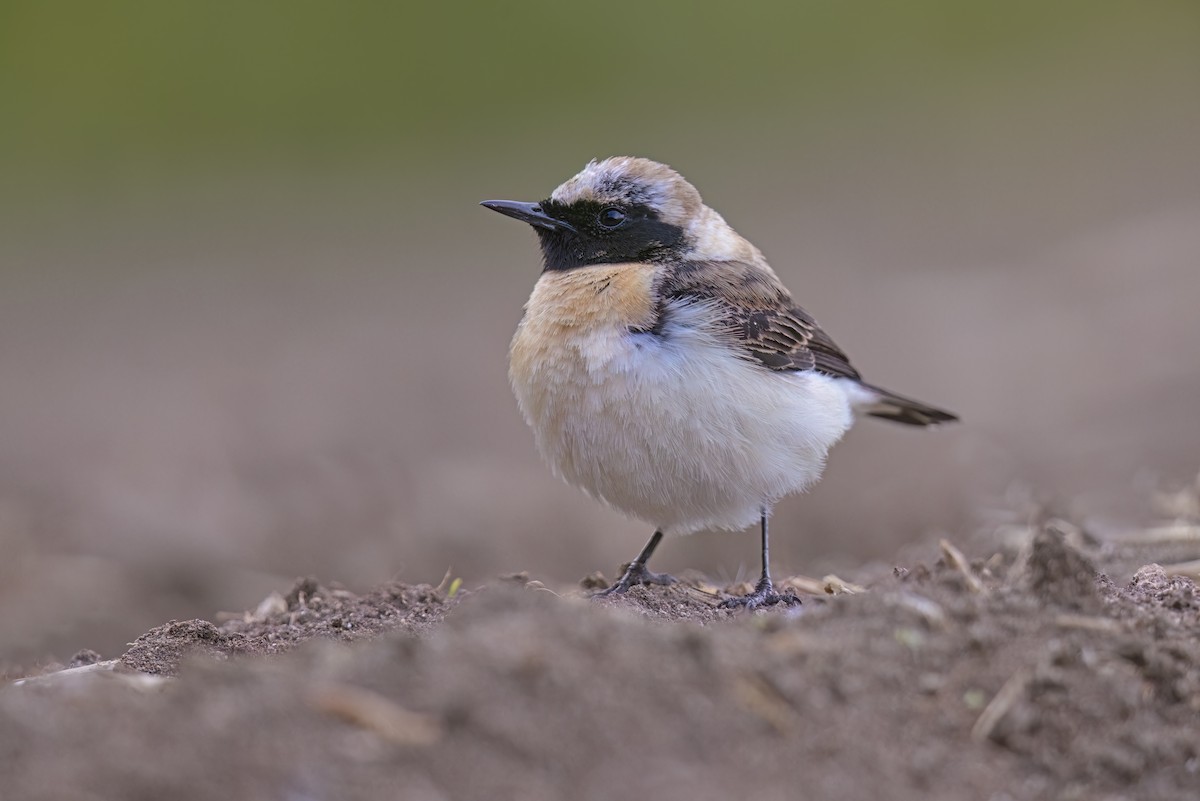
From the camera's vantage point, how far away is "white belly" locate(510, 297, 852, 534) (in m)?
6.10

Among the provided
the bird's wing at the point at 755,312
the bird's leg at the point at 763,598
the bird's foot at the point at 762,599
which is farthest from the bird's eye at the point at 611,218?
the bird's foot at the point at 762,599

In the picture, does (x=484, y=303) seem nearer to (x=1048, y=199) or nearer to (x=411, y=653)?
(x=1048, y=199)

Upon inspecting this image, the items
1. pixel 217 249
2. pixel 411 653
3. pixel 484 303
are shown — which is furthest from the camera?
pixel 217 249

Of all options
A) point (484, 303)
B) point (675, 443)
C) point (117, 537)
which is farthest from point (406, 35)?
point (675, 443)

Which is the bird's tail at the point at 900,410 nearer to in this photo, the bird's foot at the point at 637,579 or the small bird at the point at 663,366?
the small bird at the point at 663,366

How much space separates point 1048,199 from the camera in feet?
62.0

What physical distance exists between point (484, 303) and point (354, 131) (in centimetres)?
746

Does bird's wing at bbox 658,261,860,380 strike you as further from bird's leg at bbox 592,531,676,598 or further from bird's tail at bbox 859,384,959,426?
bird's leg at bbox 592,531,676,598

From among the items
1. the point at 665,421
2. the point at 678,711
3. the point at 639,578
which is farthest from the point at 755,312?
the point at 678,711

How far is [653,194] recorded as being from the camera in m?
7.28

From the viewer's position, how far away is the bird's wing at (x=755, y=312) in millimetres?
6668

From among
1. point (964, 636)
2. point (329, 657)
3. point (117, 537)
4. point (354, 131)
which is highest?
point (354, 131)

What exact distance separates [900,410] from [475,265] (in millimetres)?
12109

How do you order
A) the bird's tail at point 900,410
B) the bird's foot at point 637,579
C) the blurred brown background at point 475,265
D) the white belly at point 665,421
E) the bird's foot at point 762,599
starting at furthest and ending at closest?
the blurred brown background at point 475,265 < the bird's tail at point 900,410 < the bird's foot at point 637,579 < the white belly at point 665,421 < the bird's foot at point 762,599
